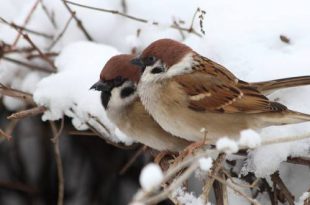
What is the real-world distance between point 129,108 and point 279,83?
54 cm

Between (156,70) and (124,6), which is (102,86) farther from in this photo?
(124,6)

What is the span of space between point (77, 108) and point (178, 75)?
521 mm

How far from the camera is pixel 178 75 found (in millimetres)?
2129

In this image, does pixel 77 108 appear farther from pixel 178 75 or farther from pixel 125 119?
pixel 178 75

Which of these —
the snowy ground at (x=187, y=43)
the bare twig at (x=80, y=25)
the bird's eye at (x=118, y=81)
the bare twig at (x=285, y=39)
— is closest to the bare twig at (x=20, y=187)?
the snowy ground at (x=187, y=43)

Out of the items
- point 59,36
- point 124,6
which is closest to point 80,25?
point 59,36

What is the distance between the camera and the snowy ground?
87.6 inches

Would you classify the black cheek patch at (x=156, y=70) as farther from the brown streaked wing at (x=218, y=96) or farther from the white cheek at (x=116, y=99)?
the white cheek at (x=116, y=99)

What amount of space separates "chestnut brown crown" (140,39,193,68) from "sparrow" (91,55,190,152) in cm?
12

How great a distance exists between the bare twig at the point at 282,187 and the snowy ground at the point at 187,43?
0.05m

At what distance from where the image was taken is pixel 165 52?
212cm

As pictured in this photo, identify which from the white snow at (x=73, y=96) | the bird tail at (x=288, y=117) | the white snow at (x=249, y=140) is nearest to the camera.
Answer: the white snow at (x=249, y=140)

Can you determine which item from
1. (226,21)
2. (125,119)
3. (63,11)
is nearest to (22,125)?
(63,11)

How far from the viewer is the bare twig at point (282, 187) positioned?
2146 millimetres
